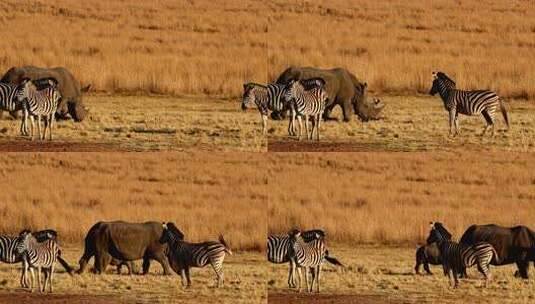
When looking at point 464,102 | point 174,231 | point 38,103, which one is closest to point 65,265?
point 174,231

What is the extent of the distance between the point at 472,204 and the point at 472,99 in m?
4.00

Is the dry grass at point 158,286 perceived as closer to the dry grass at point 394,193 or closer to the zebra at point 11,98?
the dry grass at point 394,193

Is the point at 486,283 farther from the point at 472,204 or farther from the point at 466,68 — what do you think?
the point at 466,68

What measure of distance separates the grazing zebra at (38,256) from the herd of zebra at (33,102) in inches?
67.3

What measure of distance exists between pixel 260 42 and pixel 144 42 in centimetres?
227

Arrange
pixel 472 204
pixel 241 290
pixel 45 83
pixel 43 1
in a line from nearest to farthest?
pixel 241 290 → pixel 45 83 → pixel 472 204 → pixel 43 1

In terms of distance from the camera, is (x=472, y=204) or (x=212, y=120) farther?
(x=472, y=204)

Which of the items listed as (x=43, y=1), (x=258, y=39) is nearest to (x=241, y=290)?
(x=258, y=39)

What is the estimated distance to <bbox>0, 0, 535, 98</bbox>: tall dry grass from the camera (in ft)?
99.7

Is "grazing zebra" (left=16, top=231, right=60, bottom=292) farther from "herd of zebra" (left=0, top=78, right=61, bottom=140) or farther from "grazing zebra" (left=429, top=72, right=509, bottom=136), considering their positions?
"grazing zebra" (left=429, top=72, right=509, bottom=136)

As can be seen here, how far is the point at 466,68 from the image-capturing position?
3191 cm

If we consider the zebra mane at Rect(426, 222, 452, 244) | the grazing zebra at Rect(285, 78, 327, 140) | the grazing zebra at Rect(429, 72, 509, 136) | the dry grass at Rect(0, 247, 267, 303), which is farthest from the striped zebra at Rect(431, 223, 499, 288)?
the dry grass at Rect(0, 247, 267, 303)

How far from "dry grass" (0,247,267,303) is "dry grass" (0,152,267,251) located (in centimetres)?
116

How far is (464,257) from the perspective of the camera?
79.8ft
